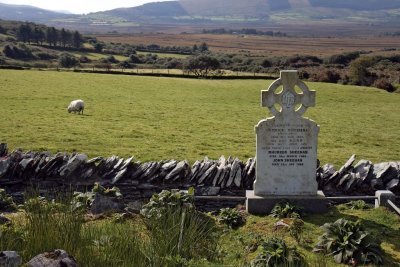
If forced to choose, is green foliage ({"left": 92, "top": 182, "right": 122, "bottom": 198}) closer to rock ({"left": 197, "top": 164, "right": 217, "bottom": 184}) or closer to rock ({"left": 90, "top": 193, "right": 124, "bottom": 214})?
rock ({"left": 90, "top": 193, "right": 124, "bottom": 214})

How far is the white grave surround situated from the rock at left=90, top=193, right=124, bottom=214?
10.1 feet

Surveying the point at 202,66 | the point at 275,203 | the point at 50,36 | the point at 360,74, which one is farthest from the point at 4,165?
the point at 50,36

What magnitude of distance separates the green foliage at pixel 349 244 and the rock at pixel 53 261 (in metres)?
5.19

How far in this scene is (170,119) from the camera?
29047 mm

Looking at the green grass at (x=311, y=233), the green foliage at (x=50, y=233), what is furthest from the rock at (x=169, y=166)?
the green foliage at (x=50, y=233)

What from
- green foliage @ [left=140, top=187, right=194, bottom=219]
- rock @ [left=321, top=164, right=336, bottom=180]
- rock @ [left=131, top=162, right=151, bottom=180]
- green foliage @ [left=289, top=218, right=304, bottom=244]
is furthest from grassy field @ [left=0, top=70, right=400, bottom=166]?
green foliage @ [left=289, top=218, right=304, bottom=244]

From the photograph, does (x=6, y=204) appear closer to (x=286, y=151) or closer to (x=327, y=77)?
(x=286, y=151)

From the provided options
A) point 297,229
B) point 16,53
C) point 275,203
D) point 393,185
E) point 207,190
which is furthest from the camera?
point 16,53

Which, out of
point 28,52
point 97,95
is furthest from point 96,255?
point 28,52

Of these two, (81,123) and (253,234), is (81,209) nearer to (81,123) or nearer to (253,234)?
(253,234)

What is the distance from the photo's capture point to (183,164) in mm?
13727

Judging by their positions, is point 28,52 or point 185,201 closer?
point 185,201

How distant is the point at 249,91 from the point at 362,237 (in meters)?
37.8

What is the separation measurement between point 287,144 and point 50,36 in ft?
490
